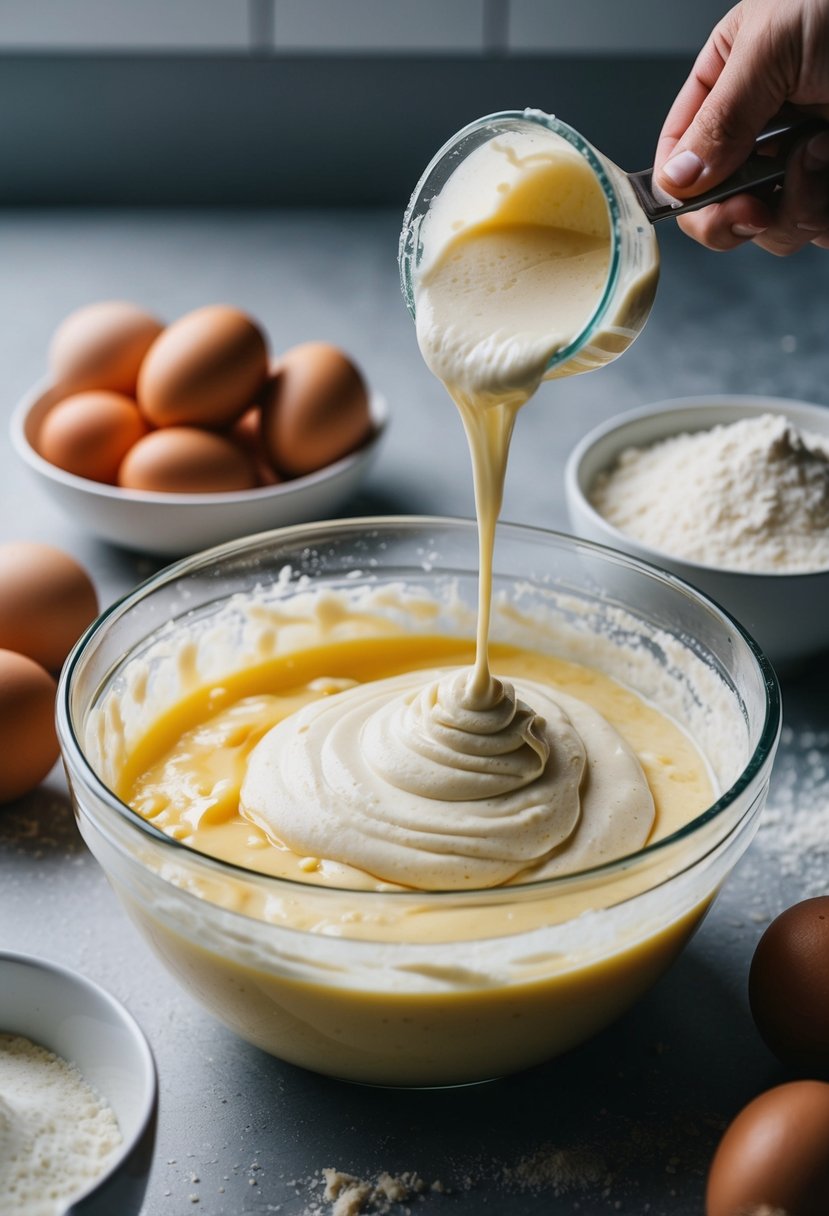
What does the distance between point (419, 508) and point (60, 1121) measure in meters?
1.52

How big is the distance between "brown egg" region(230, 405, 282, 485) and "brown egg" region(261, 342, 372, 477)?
Result: 0.09 ft

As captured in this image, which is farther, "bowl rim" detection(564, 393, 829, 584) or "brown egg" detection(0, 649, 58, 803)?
"bowl rim" detection(564, 393, 829, 584)

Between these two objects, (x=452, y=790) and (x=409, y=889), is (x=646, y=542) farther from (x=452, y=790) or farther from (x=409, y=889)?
(x=409, y=889)

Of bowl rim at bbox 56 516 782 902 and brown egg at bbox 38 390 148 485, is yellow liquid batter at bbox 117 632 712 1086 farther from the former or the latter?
brown egg at bbox 38 390 148 485

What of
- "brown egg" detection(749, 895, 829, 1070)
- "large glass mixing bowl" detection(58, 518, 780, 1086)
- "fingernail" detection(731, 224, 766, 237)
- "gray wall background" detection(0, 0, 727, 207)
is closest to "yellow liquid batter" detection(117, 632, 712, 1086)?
"large glass mixing bowl" detection(58, 518, 780, 1086)

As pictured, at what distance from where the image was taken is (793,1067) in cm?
140

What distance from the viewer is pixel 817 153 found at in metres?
1.66

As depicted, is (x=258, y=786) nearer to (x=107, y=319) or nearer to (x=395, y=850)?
(x=395, y=850)

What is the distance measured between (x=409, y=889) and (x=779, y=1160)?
434 millimetres

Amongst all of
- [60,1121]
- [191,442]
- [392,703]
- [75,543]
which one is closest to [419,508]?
[191,442]

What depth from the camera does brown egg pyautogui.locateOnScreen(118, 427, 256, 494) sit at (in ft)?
7.61

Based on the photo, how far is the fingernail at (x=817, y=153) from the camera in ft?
5.43

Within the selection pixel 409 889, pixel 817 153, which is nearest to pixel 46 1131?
pixel 409 889

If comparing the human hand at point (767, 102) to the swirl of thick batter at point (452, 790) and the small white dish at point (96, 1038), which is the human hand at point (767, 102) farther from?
the small white dish at point (96, 1038)
